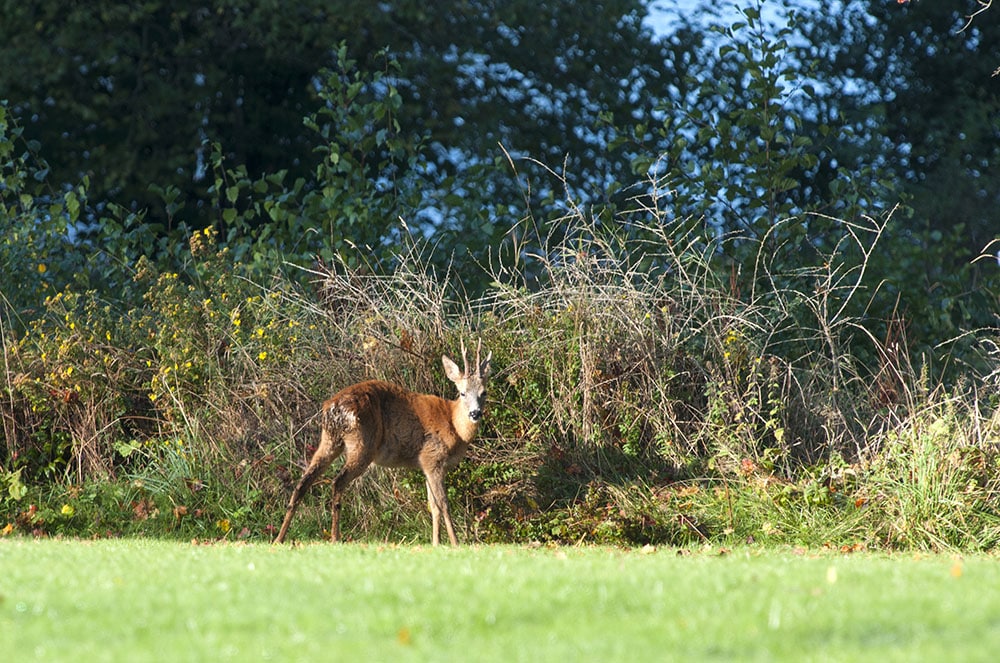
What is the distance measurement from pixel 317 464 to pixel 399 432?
0.60 meters

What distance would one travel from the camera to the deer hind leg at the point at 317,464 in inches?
356

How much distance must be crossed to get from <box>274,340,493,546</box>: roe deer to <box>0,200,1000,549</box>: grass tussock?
0.71 meters

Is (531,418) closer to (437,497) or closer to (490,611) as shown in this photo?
(437,497)

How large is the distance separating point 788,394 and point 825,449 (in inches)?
21.0

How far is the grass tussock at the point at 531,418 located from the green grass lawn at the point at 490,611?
7.65 ft

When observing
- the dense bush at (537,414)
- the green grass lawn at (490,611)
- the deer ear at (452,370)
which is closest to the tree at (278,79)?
the dense bush at (537,414)

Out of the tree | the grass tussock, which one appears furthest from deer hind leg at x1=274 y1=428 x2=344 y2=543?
the tree

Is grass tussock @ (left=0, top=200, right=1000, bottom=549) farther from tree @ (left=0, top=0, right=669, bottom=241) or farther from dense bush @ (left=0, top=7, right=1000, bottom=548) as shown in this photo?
tree @ (left=0, top=0, right=669, bottom=241)

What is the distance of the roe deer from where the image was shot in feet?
29.7

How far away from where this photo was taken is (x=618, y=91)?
78.2 ft

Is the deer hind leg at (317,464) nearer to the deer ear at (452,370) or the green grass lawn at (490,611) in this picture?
the deer ear at (452,370)

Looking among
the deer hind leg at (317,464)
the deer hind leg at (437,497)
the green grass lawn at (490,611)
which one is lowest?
the deer hind leg at (437,497)

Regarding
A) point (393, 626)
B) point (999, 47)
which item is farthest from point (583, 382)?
point (999, 47)

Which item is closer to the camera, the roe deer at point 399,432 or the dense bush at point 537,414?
the roe deer at point 399,432
